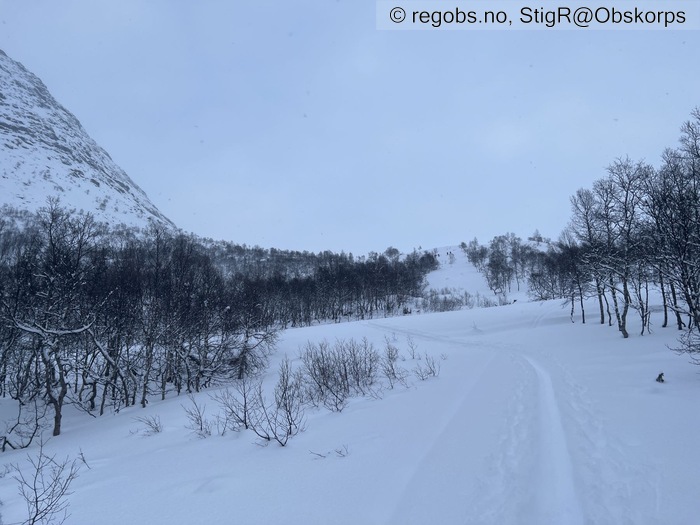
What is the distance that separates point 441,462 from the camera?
587 centimetres

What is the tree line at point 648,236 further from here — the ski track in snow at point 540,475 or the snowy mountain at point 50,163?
the snowy mountain at point 50,163

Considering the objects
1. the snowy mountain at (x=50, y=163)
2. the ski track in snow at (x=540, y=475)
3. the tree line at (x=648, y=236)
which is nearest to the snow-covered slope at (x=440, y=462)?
the ski track in snow at (x=540, y=475)

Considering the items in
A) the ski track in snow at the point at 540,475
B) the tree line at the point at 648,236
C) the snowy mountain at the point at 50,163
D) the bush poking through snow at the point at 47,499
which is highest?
the snowy mountain at the point at 50,163

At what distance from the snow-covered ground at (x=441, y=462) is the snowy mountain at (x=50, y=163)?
103957 mm

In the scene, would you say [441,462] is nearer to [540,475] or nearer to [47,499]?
[540,475]

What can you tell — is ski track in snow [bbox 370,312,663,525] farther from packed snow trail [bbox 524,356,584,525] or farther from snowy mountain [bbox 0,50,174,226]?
snowy mountain [bbox 0,50,174,226]

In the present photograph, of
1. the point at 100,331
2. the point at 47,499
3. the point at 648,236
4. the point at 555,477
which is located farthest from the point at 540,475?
the point at 100,331

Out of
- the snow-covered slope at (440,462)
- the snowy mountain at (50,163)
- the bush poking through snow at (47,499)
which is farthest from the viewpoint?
the snowy mountain at (50,163)

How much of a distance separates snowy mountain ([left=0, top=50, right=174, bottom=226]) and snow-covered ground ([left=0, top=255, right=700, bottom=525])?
10396 cm

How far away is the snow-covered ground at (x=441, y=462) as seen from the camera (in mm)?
4523

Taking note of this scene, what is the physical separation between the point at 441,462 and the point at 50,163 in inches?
5687

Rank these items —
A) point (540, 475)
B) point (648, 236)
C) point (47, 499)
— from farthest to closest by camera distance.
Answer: point (648, 236) → point (47, 499) → point (540, 475)

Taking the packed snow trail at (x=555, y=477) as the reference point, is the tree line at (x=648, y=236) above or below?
above

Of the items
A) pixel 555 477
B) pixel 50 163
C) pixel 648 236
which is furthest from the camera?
pixel 50 163
